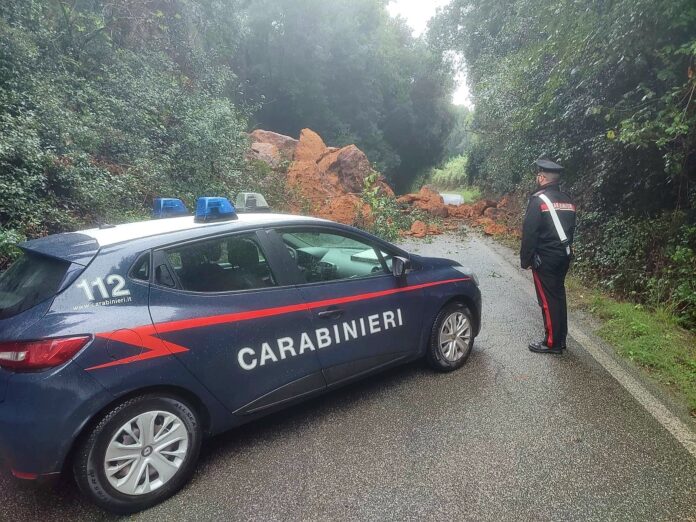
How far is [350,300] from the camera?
3389 mm

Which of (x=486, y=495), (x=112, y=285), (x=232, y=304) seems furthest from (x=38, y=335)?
(x=486, y=495)

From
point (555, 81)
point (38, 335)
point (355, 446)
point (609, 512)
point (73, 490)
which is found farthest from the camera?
point (555, 81)

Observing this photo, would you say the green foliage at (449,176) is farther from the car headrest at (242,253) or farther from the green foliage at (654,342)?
the car headrest at (242,253)

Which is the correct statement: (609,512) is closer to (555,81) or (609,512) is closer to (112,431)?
(112,431)

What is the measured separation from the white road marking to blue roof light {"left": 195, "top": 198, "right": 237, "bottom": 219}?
3.42 meters

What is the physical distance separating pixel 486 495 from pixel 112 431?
205 cm

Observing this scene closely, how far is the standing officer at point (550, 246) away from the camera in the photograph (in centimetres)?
446

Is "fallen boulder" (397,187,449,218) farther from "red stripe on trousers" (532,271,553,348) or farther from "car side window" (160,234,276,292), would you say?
"car side window" (160,234,276,292)

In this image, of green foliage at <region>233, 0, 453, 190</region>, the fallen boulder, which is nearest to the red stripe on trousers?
the fallen boulder

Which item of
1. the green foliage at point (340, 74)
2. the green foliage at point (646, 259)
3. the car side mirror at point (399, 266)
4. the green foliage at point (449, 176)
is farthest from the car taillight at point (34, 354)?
the green foliage at point (449, 176)

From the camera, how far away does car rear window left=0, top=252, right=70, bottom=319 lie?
7.83ft

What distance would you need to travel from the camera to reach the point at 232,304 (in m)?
2.82

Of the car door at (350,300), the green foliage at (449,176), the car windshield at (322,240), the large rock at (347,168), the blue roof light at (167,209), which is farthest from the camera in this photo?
the green foliage at (449,176)

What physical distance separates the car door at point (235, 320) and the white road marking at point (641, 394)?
247cm
